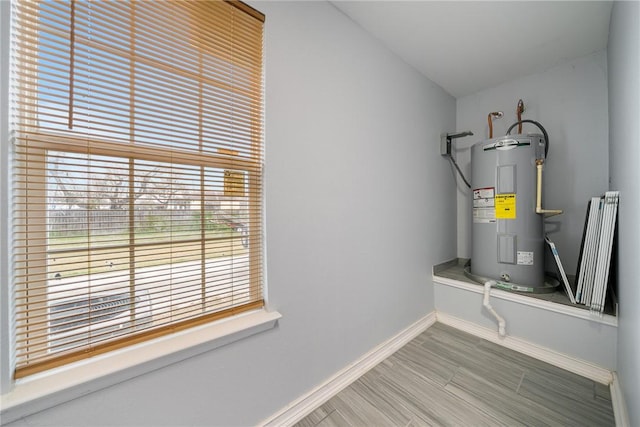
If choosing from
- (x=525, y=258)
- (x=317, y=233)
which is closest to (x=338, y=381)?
(x=317, y=233)

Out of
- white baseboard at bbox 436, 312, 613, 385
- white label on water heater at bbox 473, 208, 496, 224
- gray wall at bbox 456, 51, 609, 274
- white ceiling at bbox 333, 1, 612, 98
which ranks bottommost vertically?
white baseboard at bbox 436, 312, 613, 385

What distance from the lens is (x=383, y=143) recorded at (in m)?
1.71

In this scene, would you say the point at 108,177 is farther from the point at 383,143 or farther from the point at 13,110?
the point at 383,143

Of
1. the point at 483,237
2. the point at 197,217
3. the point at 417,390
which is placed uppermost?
the point at 197,217

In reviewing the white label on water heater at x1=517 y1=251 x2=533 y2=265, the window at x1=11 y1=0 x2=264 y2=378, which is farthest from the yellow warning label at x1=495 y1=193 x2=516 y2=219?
the window at x1=11 y1=0 x2=264 y2=378

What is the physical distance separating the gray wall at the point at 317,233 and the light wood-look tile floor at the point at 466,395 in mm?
195

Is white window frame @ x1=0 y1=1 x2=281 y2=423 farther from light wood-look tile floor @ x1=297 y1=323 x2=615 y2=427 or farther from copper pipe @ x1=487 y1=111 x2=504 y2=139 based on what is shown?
copper pipe @ x1=487 y1=111 x2=504 y2=139

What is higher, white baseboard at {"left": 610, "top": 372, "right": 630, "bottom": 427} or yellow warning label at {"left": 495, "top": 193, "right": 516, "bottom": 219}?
yellow warning label at {"left": 495, "top": 193, "right": 516, "bottom": 219}

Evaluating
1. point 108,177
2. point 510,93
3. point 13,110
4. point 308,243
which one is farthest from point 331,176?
point 510,93

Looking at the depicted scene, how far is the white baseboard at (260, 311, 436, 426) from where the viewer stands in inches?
45.6

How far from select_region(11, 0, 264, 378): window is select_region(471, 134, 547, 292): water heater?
188cm

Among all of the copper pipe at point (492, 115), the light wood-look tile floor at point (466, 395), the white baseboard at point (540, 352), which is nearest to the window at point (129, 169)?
the light wood-look tile floor at point (466, 395)

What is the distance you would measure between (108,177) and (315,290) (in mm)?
1033

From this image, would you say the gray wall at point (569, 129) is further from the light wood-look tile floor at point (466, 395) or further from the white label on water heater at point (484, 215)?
the light wood-look tile floor at point (466, 395)
